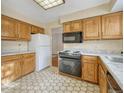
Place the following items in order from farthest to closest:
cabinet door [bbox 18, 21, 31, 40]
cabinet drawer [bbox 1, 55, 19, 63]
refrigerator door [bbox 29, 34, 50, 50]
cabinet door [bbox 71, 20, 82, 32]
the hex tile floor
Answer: refrigerator door [bbox 29, 34, 50, 50] → cabinet door [bbox 18, 21, 31, 40] → cabinet door [bbox 71, 20, 82, 32] → cabinet drawer [bbox 1, 55, 19, 63] → the hex tile floor

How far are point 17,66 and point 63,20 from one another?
7.71 ft

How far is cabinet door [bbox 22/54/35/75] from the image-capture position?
2.99m

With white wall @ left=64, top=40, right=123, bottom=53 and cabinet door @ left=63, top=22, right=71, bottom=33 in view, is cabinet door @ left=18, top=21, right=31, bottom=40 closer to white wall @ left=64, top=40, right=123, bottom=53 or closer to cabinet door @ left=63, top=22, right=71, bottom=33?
cabinet door @ left=63, top=22, right=71, bottom=33

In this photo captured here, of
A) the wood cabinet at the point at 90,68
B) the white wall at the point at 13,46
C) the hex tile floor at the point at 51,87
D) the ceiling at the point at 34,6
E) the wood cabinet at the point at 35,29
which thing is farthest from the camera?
the wood cabinet at the point at 35,29

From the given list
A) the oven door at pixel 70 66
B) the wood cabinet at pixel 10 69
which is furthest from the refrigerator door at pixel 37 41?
the oven door at pixel 70 66

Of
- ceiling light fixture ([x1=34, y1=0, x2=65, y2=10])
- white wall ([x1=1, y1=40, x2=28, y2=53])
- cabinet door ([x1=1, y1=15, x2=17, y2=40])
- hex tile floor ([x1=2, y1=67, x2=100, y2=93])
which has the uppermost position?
ceiling light fixture ([x1=34, y1=0, x2=65, y2=10])

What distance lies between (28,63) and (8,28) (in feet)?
4.50

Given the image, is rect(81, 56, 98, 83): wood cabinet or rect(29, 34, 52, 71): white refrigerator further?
rect(29, 34, 52, 71): white refrigerator

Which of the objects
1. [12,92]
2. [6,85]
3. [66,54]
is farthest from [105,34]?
[6,85]

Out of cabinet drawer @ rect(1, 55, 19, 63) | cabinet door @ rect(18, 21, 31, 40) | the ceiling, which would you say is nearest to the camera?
cabinet drawer @ rect(1, 55, 19, 63)

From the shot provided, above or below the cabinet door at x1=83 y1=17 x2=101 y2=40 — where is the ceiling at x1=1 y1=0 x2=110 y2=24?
above

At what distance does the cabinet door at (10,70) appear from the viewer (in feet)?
7.69

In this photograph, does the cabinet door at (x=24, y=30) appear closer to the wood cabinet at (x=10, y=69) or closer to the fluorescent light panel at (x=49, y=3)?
the wood cabinet at (x=10, y=69)

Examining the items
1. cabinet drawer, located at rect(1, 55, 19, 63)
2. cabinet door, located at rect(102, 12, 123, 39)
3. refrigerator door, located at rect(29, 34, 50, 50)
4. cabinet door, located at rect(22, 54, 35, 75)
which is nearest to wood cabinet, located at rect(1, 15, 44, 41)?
refrigerator door, located at rect(29, 34, 50, 50)
